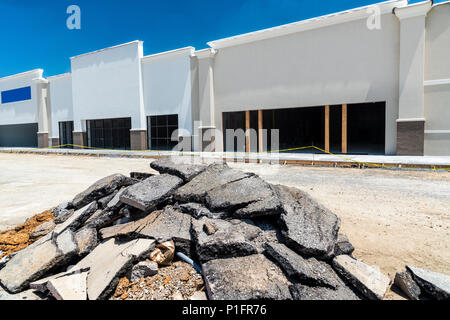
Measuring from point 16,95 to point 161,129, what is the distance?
22.4m

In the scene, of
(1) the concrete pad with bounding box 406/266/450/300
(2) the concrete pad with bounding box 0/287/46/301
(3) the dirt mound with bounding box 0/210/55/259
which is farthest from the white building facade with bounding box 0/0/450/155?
(2) the concrete pad with bounding box 0/287/46/301

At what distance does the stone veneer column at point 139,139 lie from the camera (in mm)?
24845

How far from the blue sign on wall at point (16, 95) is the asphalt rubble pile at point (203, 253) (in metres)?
34.7

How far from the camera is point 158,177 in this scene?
235 inches

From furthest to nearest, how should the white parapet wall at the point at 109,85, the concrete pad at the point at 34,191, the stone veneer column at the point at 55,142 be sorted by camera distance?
the stone veneer column at the point at 55,142 → the white parapet wall at the point at 109,85 → the concrete pad at the point at 34,191

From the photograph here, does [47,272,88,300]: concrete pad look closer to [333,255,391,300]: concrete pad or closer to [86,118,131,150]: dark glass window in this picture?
[333,255,391,300]: concrete pad

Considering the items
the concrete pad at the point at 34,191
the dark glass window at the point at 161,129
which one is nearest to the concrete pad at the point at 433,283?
the concrete pad at the point at 34,191

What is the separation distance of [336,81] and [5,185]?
56.1ft

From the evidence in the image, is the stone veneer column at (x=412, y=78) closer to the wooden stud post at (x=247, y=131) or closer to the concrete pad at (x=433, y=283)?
the wooden stud post at (x=247, y=131)

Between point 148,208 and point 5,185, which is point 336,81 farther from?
point 5,185

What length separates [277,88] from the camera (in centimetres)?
1908

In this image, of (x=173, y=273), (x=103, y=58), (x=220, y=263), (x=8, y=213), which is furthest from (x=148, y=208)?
(x=103, y=58)

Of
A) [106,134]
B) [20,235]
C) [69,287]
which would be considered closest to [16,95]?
[106,134]

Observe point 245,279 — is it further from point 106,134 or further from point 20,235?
point 106,134
